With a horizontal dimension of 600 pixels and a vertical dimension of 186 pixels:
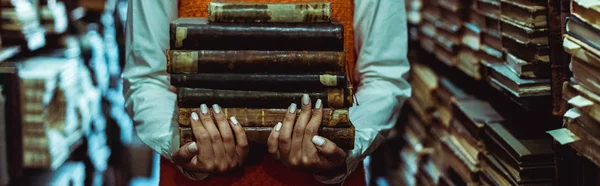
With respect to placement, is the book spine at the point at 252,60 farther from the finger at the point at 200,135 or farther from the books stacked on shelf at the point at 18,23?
the books stacked on shelf at the point at 18,23

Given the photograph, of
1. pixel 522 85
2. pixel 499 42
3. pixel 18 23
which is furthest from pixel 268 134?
pixel 18 23

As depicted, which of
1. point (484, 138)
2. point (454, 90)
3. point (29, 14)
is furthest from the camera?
point (454, 90)

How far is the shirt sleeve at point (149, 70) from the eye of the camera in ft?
4.96

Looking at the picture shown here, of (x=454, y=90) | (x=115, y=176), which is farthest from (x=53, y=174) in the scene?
(x=454, y=90)

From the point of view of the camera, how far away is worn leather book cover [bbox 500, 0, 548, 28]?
1688 millimetres

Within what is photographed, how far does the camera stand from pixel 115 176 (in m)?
4.14

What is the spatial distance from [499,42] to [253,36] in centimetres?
98

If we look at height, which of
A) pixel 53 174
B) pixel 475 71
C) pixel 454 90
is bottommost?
pixel 53 174

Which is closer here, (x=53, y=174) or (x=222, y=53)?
(x=222, y=53)

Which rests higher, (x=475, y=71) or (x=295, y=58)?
(x=295, y=58)

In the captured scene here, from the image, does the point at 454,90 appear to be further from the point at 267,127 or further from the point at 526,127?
the point at 267,127

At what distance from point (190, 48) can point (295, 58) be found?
6.9 inches

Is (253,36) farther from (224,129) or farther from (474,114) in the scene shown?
(474,114)

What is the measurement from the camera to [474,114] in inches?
86.7
